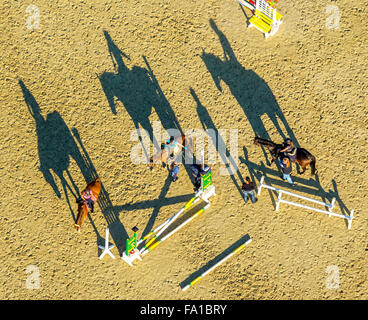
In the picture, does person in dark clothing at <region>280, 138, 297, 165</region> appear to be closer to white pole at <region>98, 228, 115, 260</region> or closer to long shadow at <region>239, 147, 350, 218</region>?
long shadow at <region>239, 147, 350, 218</region>

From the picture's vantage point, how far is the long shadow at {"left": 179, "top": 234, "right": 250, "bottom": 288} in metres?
17.8

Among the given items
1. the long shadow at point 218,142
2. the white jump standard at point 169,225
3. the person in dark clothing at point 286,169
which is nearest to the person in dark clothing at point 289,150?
the person in dark clothing at point 286,169

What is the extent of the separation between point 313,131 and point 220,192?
3.70 meters

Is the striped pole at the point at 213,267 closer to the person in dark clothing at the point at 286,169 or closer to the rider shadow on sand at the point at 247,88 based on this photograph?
the person in dark clothing at the point at 286,169

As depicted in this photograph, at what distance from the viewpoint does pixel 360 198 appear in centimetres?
1808

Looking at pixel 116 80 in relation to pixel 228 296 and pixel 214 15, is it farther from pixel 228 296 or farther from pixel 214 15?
pixel 228 296

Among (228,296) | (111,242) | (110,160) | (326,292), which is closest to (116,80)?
(110,160)

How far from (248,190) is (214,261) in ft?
8.16

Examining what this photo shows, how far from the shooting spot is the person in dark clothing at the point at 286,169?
17.4m

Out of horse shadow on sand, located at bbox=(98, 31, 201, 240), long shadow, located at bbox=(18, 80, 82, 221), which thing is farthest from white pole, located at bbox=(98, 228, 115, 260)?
horse shadow on sand, located at bbox=(98, 31, 201, 240)

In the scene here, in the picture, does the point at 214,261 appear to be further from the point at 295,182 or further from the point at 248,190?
the point at 295,182

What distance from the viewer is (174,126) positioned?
19234 mm

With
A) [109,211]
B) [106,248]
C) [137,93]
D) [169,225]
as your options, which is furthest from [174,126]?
[106,248]

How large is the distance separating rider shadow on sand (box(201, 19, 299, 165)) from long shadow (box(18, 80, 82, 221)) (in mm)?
5413
